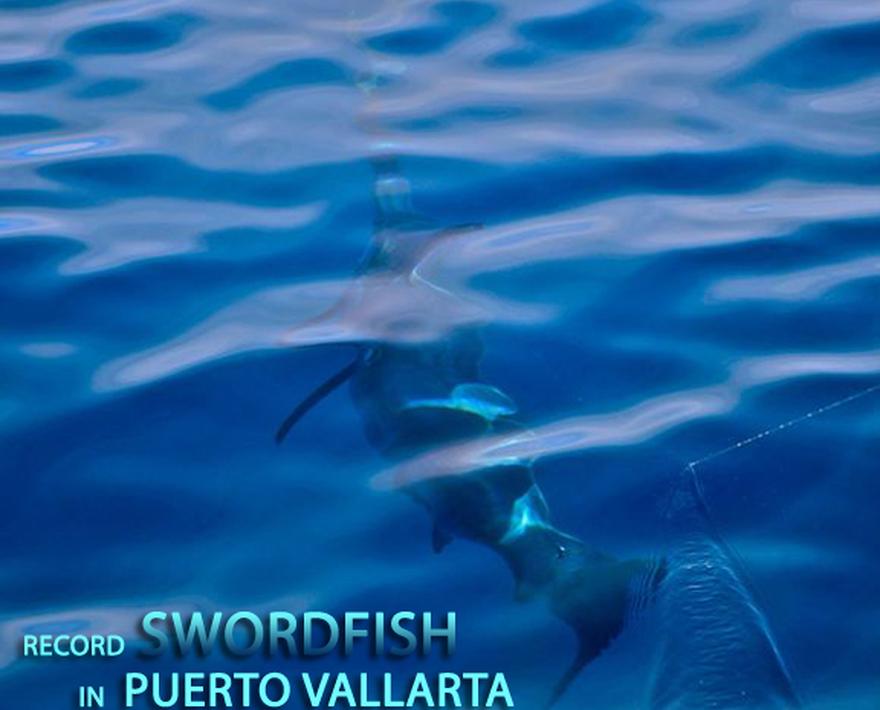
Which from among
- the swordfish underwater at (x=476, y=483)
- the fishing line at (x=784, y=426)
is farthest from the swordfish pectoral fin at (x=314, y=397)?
the fishing line at (x=784, y=426)

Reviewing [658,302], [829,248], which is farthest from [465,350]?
[829,248]

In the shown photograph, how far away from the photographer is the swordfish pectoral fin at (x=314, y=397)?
10.2 ft

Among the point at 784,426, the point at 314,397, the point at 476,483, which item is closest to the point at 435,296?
the point at 314,397

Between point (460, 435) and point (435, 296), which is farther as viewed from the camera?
point (435, 296)

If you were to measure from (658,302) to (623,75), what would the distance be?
118cm

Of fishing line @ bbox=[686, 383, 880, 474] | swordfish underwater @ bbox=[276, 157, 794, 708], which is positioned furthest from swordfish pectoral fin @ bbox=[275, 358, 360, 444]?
fishing line @ bbox=[686, 383, 880, 474]

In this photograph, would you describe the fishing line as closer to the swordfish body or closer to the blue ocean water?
the blue ocean water

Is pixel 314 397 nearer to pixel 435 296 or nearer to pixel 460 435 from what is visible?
pixel 460 435

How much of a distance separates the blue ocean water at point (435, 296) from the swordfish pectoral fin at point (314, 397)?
2 cm

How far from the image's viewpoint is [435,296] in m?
3.57

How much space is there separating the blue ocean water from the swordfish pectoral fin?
0.07 ft

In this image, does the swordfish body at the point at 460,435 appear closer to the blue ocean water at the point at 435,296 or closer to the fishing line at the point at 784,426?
the blue ocean water at the point at 435,296

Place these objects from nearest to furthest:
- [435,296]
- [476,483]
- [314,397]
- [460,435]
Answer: [476,483]
[460,435]
[314,397]
[435,296]

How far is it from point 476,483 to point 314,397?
46 cm
